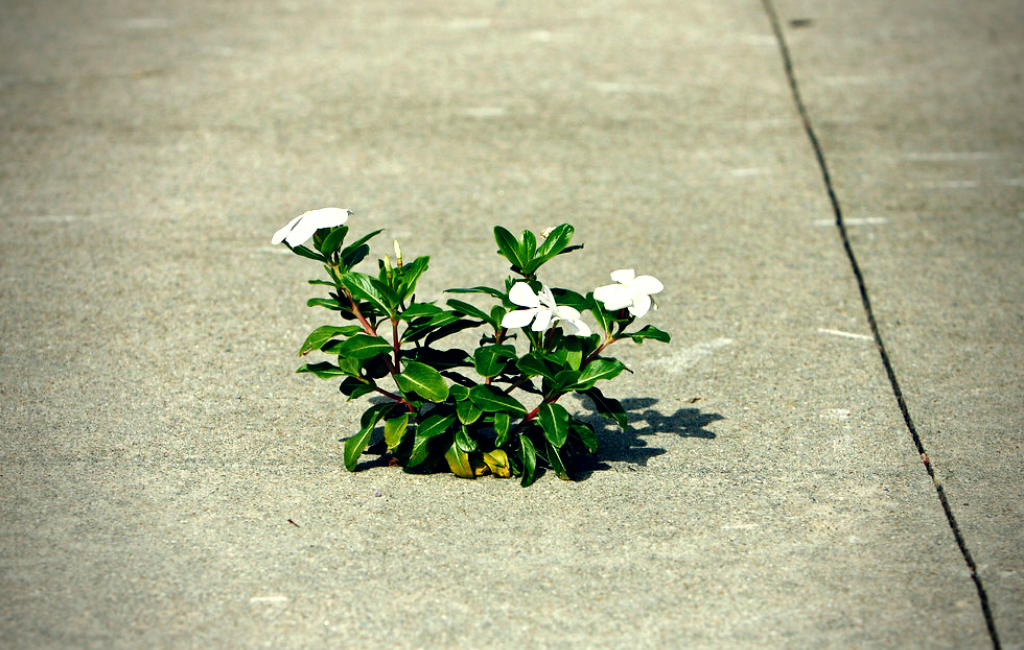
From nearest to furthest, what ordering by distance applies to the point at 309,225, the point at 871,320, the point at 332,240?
the point at 309,225 < the point at 332,240 < the point at 871,320

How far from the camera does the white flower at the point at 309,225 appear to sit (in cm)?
264

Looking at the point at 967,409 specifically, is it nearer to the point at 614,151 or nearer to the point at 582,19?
the point at 614,151

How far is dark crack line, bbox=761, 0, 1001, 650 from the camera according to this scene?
8.66 feet

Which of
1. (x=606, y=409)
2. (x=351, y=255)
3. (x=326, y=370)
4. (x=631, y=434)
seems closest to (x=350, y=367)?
(x=326, y=370)

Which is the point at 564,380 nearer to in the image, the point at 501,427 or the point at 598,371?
the point at 598,371

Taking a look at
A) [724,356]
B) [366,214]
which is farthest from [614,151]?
[724,356]

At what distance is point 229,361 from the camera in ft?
12.2

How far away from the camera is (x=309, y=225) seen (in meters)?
2.66

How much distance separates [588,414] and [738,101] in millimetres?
3020

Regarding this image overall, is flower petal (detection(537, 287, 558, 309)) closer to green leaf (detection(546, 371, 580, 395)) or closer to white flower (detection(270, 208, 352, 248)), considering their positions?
green leaf (detection(546, 371, 580, 395))

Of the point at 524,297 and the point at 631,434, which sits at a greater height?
the point at 524,297

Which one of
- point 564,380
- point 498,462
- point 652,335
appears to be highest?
point 652,335

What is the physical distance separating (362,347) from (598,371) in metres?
0.69

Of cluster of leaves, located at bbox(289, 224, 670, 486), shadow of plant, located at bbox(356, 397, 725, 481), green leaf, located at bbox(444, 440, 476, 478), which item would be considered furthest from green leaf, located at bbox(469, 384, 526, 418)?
shadow of plant, located at bbox(356, 397, 725, 481)
